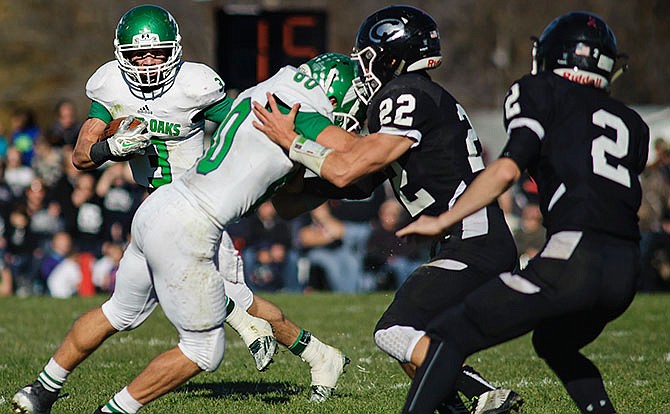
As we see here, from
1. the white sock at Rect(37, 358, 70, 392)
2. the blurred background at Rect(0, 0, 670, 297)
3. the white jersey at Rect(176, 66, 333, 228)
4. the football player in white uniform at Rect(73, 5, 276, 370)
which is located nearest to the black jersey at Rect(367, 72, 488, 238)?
the white jersey at Rect(176, 66, 333, 228)

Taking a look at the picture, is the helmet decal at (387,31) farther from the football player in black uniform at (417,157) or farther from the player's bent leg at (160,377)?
the player's bent leg at (160,377)

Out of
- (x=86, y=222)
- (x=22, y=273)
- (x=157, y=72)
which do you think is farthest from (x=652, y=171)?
(x=157, y=72)

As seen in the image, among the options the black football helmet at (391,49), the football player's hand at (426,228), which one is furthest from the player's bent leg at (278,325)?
the football player's hand at (426,228)

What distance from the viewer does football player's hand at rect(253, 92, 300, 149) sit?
4129mm

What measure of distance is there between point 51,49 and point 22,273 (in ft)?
54.5

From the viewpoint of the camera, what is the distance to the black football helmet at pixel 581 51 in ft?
13.1

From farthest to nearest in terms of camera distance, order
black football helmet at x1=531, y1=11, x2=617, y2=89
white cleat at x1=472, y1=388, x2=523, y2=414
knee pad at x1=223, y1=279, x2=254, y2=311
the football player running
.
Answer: knee pad at x1=223, y1=279, x2=254, y2=311 → the football player running → white cleat at x1=472, y1=388, x2=523, y2=414 → black football helmet at x1=531, y1=11, x2=617, y2=89

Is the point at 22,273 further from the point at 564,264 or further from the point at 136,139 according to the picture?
the point at 564,264

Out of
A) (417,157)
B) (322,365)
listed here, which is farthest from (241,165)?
(322,365)

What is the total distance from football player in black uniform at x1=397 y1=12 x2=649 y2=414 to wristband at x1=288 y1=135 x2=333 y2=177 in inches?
17.6

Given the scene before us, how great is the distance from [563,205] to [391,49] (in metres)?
1.09

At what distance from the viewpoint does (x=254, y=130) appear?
4.20m

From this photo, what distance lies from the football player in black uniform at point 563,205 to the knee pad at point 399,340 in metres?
0.34

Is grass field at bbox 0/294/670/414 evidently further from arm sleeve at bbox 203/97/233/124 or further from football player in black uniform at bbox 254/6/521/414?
arm sleeve at bbox 203/97/233/124
